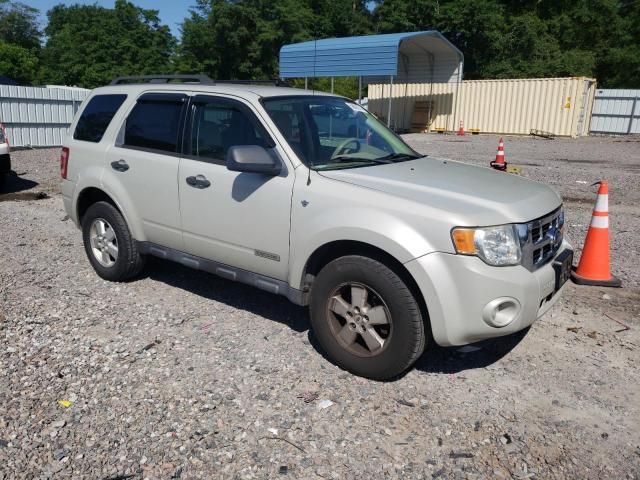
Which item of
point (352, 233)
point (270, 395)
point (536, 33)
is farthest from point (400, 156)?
point (536, 33)

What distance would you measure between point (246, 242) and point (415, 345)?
1.47 meters

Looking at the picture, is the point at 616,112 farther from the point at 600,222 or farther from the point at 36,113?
the point at 600,222

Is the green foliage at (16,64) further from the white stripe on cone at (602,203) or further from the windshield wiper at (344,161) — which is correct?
the white stripe on cone at (602,203)

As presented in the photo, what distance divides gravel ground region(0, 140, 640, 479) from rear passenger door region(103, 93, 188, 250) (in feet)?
2.41

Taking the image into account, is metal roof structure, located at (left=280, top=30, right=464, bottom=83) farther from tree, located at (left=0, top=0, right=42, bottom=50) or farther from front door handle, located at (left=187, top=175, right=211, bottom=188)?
tree, located at (left=0, top=0, right=42, bottom=50)

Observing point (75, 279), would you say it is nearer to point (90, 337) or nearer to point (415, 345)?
point (90, 337)

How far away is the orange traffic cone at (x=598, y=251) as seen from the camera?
17.0 ft

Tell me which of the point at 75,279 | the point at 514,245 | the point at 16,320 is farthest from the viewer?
the point at 75,279

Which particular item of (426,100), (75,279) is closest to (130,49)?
(426,100)

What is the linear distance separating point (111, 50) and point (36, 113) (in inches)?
1778

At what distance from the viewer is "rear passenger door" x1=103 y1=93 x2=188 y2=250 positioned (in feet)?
14.8

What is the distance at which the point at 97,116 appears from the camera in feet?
17.2

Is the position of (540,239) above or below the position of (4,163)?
above

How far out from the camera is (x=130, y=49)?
58062 millimetres
